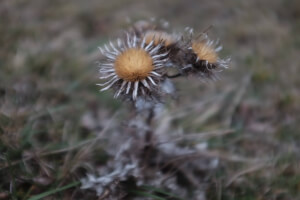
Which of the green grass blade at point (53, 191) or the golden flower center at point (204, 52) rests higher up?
the golden flower center at point (204, 52)

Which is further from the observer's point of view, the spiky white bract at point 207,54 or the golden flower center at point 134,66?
the spiky white bract at point 207,54

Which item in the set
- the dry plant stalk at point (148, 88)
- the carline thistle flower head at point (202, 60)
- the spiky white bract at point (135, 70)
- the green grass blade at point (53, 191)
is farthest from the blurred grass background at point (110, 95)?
the carline thistle flower head at point (202, 60)

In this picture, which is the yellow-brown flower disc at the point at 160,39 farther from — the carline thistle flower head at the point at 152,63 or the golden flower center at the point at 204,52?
the golden flower center at the point at 204,52

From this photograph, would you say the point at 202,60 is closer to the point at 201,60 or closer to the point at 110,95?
the point at 201,60

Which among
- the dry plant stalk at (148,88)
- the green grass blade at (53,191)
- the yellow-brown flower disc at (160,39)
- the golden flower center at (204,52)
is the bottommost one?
the green grass blade at (53,191)

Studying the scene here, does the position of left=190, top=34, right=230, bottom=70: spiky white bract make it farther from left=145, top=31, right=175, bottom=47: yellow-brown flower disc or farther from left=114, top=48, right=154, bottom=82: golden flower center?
left=114, top=48, right=154, bottom=82: golden flower center

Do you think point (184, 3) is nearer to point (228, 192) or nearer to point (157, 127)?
point (157, 127)

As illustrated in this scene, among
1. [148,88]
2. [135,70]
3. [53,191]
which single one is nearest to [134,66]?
[135,70]

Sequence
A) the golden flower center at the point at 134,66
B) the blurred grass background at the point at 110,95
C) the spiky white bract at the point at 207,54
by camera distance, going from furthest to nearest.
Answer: the blurred grass background at the point at 110,95 < the spiky white bract at the point at 207,54 < the golden flower center at the point at 134,66
